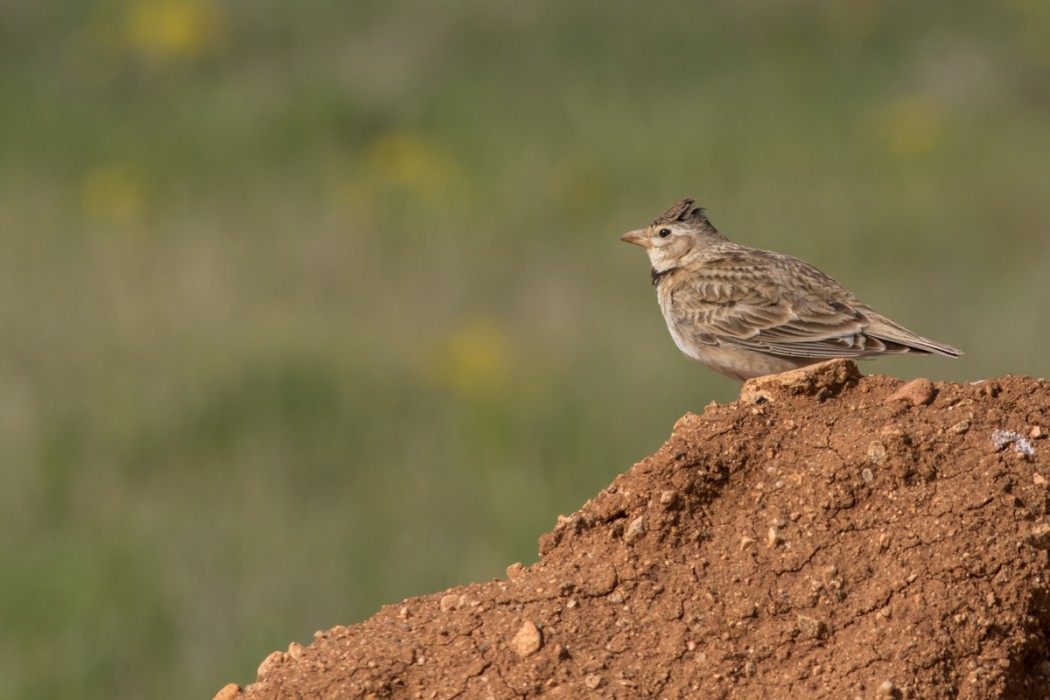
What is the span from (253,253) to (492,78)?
19.8ft

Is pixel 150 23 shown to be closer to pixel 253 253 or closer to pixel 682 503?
pixel 253 253

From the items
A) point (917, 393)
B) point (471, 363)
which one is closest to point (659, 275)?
point (917, 393)

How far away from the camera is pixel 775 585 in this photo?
3574 millimetres

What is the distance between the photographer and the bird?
6133 mm

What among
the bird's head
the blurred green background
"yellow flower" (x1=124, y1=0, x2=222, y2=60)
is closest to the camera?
the bird's head

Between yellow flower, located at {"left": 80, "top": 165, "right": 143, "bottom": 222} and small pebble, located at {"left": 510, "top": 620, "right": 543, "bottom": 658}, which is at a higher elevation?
yellow flower, located at {"left": 80, "top": 165, "right": 143, "bottom": 222}

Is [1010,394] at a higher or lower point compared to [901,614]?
higher

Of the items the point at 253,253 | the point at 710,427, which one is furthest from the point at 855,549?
the point at 253,253

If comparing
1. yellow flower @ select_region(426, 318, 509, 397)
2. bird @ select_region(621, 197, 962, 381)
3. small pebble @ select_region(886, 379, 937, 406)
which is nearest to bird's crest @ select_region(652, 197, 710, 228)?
bird @ select_region(621, 197, 962, 381)

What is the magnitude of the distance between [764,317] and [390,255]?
32.9 feet

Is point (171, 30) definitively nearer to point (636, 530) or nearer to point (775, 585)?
point (636, 530)

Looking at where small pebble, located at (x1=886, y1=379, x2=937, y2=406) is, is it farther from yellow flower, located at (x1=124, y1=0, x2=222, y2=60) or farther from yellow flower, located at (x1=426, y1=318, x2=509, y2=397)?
yellow flower, located at (x1=124, y1=0, x2=222, y2=60)

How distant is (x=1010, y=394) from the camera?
398 cm

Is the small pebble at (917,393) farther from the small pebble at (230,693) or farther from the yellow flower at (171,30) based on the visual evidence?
the yellow flower at (171,30)
